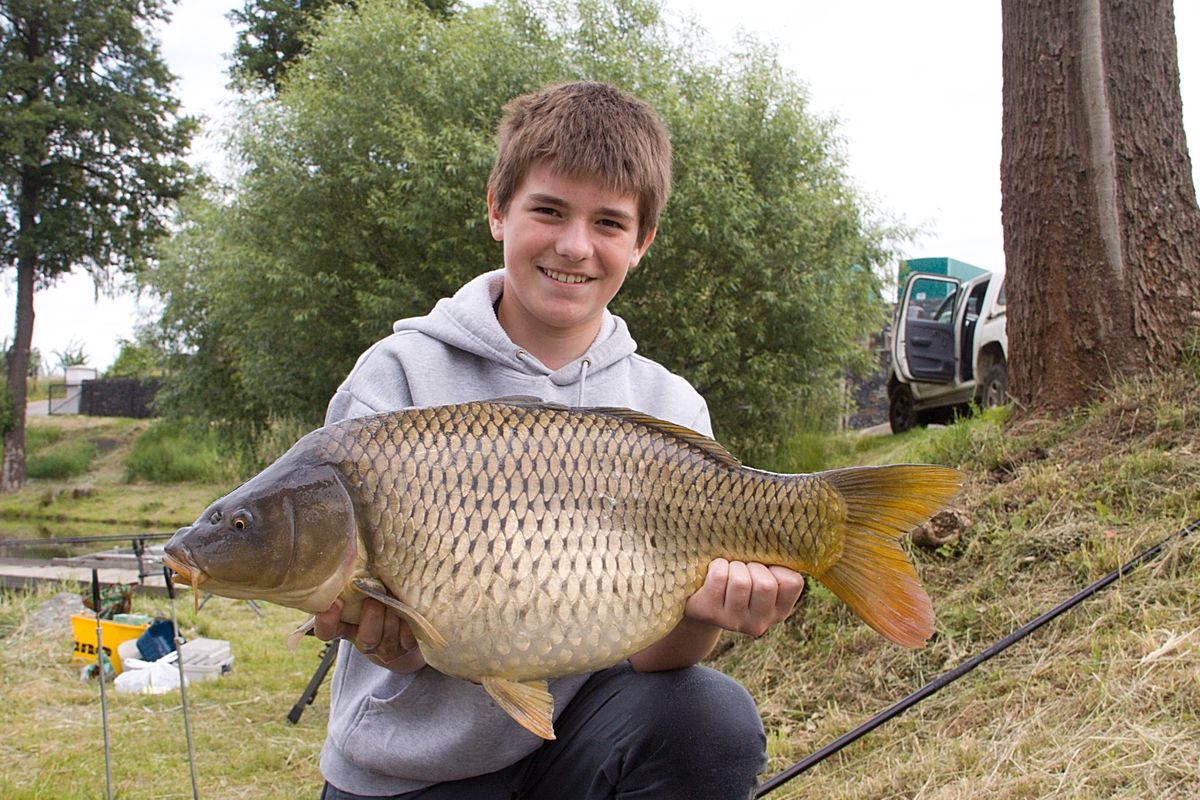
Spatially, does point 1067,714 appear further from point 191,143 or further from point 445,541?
point 191,143

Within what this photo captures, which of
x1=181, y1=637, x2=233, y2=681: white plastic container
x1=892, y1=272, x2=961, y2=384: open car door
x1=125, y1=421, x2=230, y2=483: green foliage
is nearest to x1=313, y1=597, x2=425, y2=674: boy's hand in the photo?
x1=181, y1=637, x2=233, y2=681: white plastic container

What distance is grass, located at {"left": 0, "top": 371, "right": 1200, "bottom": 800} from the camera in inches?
79.5

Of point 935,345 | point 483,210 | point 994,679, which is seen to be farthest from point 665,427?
point 935,345

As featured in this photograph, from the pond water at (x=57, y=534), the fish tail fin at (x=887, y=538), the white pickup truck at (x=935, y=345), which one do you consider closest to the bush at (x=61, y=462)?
the pond water at (x=57, y=534)

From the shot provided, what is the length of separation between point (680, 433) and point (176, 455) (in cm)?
1709

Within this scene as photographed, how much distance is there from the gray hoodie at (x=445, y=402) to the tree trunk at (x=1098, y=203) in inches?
87.8

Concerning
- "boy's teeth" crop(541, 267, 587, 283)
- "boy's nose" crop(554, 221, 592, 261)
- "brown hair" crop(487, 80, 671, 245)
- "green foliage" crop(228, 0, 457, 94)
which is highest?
"green foliage" crop(228, 0, 457, 94)

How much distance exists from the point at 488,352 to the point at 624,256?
0.84ft

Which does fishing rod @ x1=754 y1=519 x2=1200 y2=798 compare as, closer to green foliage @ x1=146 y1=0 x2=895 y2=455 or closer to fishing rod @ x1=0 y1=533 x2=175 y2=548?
fishing rod @ x1=0 y1=533 x2=175 y2=548

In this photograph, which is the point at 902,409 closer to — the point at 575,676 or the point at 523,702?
the point at 575,676

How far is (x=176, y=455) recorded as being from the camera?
1686 cm

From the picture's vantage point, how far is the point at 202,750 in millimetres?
3473

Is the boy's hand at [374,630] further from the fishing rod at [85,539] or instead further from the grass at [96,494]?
the grass at [96,494]

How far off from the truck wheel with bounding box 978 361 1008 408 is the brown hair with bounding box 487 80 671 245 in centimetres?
623
